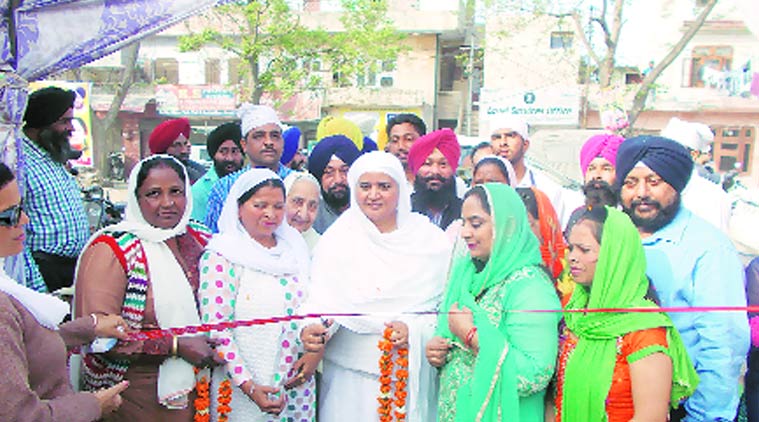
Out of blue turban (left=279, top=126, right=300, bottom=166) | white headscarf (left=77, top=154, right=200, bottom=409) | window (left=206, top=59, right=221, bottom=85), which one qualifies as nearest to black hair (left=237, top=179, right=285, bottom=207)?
white headscarf (left=77, top=154, right=200, bottom=409)

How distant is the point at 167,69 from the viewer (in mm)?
28250

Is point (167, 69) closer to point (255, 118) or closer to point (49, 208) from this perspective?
point (255, 118)

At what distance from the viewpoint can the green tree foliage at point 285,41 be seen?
16359 millimetres

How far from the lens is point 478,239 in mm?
2727

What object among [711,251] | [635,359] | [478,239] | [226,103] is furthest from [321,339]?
[226,103]

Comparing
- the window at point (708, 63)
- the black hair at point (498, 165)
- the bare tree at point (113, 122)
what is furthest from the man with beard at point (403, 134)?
the window at point (708, 63)

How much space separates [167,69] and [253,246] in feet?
89.9

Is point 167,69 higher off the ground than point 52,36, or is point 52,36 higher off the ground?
point 167,69

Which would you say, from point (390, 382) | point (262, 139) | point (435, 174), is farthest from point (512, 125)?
point (390, 382)

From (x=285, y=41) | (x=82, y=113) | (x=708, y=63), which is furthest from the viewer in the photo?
(x=708, y=63)

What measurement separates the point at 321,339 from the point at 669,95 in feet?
83.2

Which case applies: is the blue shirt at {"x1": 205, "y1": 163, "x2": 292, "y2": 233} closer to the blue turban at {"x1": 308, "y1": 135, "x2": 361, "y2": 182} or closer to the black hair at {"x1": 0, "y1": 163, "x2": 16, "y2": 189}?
the blue turban at {"x1": 308, "y1": 135, "x2": 361, "y2": 182}

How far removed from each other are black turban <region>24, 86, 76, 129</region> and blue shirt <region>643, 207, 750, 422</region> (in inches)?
132

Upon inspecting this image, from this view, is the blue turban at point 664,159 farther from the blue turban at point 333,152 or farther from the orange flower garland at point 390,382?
the blue turban at point 333,152
